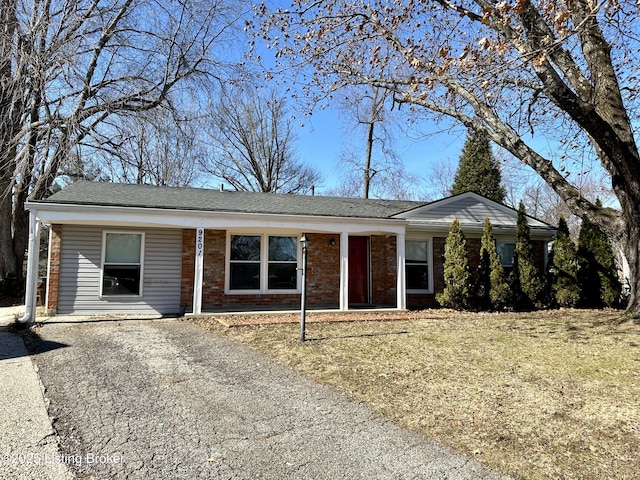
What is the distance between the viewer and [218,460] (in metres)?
2.76

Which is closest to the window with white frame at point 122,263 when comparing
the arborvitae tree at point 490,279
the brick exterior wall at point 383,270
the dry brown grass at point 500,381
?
the dry brown grass at point 500,381

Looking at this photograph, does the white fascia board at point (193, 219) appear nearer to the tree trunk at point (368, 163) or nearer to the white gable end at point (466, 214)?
the white gable end at point (466, 214)

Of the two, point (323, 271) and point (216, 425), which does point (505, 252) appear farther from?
point (216, 425)

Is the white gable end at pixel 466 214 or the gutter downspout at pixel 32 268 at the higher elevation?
the white gable end at pixel 466 214

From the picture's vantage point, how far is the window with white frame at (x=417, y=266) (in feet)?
39.2

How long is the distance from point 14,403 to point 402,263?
27.5ft

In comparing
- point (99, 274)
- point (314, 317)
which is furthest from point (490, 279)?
point (99, 274)

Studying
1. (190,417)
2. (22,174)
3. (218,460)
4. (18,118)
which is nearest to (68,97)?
(18,118)

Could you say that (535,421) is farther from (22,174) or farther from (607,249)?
(22,174)

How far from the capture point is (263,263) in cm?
1080

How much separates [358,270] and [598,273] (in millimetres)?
6743

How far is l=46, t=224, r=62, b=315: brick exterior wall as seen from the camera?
29.8 ft

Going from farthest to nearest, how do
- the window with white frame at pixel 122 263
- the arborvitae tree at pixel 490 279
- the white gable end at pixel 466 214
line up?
1. the white gable end at pixel 466 214
2. the arborvitae tree at pixel 490 279
3. the window with white frame at pixel 122 263

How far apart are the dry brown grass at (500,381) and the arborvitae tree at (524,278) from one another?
7.49ft
